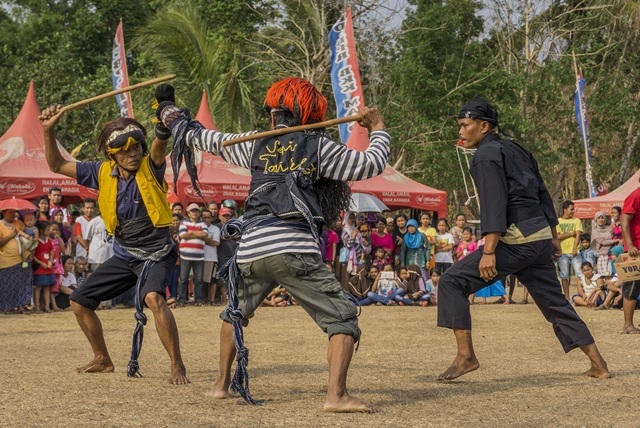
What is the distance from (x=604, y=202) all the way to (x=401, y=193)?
15.1 ft

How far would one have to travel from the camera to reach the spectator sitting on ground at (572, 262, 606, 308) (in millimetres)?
17203

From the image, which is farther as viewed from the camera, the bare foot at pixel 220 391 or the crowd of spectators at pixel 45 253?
the crowd of spectators at pixel 45 253

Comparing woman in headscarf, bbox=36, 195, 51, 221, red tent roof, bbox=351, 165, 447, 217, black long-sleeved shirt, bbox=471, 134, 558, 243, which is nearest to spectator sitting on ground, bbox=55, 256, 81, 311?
woman in headscarf, bbox=36, 195, 51, 221

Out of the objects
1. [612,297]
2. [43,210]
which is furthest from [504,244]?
[43,210]

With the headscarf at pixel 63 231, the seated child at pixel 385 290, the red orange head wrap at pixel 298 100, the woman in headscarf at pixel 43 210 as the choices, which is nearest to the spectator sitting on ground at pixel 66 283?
the headscarf at pixel 63 231

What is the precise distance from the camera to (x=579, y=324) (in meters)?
7.39

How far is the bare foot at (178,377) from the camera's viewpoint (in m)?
7.17

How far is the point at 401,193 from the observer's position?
23016 millimetres

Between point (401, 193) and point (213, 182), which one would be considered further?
point (401, 193)

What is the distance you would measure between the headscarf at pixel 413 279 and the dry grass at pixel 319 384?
256 inches

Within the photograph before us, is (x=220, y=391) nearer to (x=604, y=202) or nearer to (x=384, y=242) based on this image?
(x=384, y=242)

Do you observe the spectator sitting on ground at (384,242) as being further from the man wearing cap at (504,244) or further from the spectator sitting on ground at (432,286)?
the man wearing cap at (504,244)

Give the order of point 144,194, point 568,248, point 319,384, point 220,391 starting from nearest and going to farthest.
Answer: point 220,391 → point 319,384 → point 144,194 → point 568,248

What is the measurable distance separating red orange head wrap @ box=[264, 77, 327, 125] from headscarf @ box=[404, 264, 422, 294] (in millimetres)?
12709
